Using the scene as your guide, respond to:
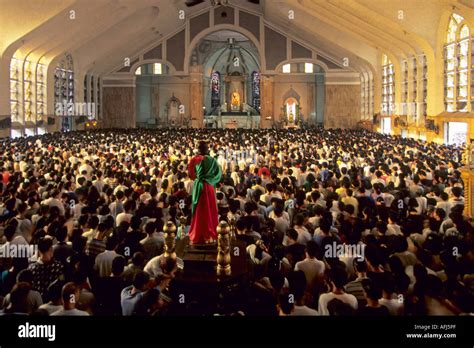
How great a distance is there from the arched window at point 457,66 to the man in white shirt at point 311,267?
52.1ft

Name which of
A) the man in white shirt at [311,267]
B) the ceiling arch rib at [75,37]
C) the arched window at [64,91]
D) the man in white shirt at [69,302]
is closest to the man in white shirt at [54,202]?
the man in white shirt at [69,302]

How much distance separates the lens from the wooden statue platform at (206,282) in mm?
5391

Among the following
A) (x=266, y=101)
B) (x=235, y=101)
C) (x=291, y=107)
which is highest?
Answer: (x=235, y=101)

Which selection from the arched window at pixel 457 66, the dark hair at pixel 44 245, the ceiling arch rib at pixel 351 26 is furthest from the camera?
the ceiling arch rib at pixel 351 26

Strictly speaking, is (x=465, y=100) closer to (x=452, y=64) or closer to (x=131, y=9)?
(x=452, y=64)

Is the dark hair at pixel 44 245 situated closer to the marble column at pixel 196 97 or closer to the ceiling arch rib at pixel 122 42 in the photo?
the ceiling arch rib at pixel 122 42

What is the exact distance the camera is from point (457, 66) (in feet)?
66.2

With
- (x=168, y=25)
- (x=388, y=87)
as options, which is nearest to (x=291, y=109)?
(x=388, y=87)

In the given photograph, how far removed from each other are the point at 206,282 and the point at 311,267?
3.84 ft

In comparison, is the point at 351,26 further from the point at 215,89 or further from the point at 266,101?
the point at 215,89

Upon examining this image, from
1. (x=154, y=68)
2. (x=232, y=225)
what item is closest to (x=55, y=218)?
(x=232, y=225)

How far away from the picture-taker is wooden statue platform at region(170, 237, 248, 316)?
5.39m

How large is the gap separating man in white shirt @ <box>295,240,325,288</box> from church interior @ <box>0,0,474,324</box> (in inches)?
0.6

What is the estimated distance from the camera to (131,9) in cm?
2573
